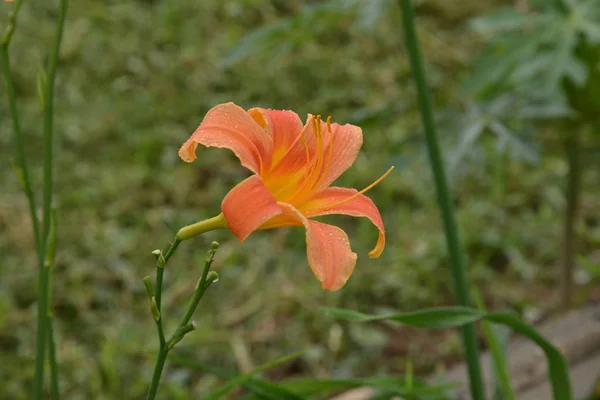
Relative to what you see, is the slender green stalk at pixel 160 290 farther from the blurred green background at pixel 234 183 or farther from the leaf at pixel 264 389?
the blurred green background at pixel 234 183

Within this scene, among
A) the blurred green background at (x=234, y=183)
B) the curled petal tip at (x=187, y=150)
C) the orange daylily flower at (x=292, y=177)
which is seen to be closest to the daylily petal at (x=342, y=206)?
the orange daylily flower at (x=292, y=177)

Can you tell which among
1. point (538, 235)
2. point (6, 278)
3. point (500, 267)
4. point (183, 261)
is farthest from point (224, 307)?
point (538, 235)

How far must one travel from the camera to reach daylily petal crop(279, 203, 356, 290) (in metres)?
0.57

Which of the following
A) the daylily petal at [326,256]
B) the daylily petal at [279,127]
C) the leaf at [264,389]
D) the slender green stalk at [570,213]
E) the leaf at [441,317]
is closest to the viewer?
the daylily petal at [326,256]

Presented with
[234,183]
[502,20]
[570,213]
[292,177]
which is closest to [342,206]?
[292,177]

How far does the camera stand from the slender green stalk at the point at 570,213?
164 centimetres

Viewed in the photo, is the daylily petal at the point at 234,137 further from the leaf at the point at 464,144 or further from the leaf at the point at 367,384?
the leaf at the point at 464,144

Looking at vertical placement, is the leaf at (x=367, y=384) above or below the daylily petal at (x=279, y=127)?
below

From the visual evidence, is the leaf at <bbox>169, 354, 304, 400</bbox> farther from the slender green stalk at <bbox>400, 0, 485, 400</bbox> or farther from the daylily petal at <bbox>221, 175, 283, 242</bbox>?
the daylily petal at <bbox>221, 175, 283, 242</bbox>

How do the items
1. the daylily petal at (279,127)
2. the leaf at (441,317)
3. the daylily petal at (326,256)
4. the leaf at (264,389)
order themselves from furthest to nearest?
1. the leaf at (264,389)
2. the leaf at (441,317)
3. the daylily petal at (279,127)
4. the daylily petal at (326,256)

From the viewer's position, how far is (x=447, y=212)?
104 cm

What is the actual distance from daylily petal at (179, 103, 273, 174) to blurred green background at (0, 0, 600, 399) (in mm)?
762

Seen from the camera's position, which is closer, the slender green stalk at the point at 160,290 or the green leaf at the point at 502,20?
the slender green stalk at the point at 160,290

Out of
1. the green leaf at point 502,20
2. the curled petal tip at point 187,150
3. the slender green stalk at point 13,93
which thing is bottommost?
the curled petal tip at point 187,150
